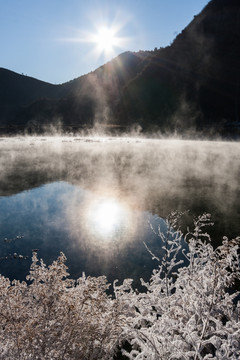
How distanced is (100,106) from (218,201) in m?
114

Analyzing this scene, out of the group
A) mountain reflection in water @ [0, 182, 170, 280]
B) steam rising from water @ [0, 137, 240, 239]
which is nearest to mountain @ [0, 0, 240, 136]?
steam rising from water @ [0, 137, 240, 239]

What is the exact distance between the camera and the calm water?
8.83 metres

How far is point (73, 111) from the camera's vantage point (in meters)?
121

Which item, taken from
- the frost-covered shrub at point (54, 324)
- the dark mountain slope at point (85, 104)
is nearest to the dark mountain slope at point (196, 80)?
the dark mountain slope at point (85, 104)

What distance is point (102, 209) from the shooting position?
45.5 feet

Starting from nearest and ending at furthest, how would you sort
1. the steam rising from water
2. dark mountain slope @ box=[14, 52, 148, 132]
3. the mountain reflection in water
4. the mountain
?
the mountain reflection in water, the steam rising from water, the mountain, dark mountain slope @ box=[14, 52, 148, 132]

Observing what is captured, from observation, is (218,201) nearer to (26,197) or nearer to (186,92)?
(26,197)

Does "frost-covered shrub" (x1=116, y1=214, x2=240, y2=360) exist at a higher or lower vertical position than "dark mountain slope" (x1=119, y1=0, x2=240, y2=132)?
lower

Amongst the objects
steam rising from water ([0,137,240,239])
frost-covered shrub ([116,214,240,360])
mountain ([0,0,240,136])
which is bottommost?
steam rising from water ([0,137,240,239])

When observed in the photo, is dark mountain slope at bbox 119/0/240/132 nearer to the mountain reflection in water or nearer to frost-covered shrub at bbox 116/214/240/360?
the mountain reflection in water

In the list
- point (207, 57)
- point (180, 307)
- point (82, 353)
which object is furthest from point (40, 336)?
point (207, 57)

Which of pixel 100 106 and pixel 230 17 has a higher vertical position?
pixel 230 17

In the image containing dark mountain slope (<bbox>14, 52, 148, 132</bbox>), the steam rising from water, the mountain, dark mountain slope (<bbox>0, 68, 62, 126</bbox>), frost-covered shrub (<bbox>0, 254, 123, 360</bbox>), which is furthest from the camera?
dark mountain slope (<bbox>0, 68, 62, 126</bbox>)

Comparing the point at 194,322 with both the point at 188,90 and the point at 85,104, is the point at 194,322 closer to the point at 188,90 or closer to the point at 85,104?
the point at 188,90
